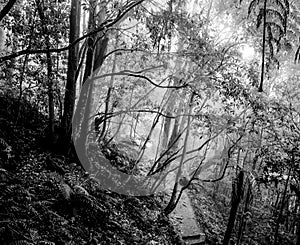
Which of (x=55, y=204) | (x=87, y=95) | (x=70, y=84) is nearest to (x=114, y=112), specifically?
(x=87, y=95)

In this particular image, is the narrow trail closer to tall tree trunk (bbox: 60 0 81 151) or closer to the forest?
the forest

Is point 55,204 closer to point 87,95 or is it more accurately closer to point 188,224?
point 87,95

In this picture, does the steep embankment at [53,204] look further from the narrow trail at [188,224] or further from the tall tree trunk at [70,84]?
the narrow trail at [188,224]

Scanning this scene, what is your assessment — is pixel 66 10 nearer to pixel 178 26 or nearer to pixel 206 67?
pixel 178 26

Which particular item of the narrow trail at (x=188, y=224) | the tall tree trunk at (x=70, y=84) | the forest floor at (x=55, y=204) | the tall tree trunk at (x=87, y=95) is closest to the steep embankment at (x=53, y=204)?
the forest floor at (x=55, y=204)

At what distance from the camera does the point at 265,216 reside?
12109mm

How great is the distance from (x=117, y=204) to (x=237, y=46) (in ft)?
18.7

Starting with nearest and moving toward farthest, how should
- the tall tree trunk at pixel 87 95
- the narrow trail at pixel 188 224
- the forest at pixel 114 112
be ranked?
the forest at pixel 114 112 < the tall tree trunk at pixel 87 95 < the narrow trail at pixel 188 224

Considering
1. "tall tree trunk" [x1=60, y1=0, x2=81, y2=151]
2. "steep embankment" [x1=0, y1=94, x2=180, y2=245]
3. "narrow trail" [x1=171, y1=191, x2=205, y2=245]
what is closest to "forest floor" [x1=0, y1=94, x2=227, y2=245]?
"steep embankment" [x1=0, y1=94, x2=180, y2=245]

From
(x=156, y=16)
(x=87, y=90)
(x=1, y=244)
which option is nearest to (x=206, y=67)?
(x=156, y=16)

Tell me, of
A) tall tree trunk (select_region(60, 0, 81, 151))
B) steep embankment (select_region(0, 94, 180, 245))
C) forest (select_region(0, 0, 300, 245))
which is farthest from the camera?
tall tree trunk (select_region(60, 0, 81, 151))

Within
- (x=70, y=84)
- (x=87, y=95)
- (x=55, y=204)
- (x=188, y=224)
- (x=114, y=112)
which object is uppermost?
(x=70, y=84)

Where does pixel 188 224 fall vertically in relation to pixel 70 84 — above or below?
below

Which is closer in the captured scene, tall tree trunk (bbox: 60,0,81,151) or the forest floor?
the forest floor
